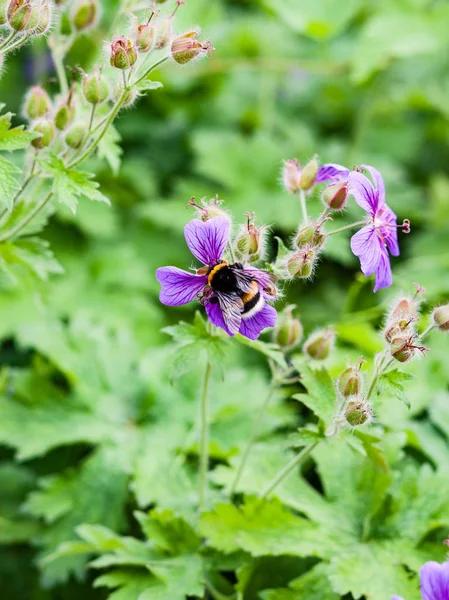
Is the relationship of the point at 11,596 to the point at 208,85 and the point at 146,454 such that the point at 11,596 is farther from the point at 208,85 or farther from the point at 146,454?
the point at 208,85

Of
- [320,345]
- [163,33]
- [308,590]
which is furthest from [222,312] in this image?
[308,590]

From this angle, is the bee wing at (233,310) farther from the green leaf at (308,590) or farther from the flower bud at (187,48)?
the green leaf at (308,590)

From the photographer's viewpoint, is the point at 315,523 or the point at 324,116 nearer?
the point at 315,523

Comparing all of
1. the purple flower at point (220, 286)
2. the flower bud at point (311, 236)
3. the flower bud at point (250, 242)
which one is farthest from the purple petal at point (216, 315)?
the flower bud at point (311, 236)

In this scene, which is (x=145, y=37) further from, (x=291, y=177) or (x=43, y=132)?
(x=291, y=177)

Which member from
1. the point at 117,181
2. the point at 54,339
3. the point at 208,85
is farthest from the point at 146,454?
the point at 208,85

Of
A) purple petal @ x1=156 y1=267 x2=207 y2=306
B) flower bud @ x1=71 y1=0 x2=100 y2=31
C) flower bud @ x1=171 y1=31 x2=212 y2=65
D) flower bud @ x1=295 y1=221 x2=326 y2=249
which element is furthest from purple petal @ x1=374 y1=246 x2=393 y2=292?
flower bud @ x1=71 y1=0 x2=100 y2=31

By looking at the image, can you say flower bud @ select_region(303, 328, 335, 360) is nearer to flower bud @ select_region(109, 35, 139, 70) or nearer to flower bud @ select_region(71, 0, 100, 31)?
flower bud @ select_region(109, 35, 139, 70)
